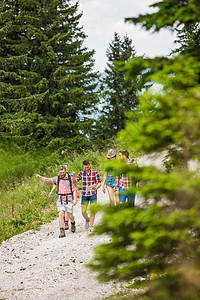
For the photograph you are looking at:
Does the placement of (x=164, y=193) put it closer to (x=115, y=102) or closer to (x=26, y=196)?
(x=26, y=196)

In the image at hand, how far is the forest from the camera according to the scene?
6.79 feet

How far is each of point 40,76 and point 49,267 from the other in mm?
15389

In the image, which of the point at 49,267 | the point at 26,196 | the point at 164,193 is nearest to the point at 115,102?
the point at 26,196

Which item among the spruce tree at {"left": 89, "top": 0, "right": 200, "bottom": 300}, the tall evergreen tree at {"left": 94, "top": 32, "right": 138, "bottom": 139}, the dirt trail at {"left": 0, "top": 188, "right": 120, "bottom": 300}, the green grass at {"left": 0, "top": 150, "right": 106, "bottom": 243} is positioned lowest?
the dirt trail at {"left": 0, "top": 188, "right": 120, "bottom": 300}

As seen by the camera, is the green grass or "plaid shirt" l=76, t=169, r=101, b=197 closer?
"plaid shirt" l=76, t=169, r=101, b=197

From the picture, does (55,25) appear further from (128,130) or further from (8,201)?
(128,130)

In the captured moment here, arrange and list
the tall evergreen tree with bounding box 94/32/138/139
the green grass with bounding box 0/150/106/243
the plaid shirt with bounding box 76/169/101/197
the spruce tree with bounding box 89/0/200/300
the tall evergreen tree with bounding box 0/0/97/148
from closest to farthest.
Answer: the spruce tree with bounding box 89/0/200/300 < the plaid shirt with bounding box 76/169/101/197 < the green grass with bounding box 0/150/106/243 < the tall evergreen tree with bounding box 0/0/97/148 < the tall evergreen tree with bounding box 94/32/138/139

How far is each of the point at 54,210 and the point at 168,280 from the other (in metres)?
8.95

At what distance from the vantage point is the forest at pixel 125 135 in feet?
6.79

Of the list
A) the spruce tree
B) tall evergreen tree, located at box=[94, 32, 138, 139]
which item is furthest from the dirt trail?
tall evergreen tree, located at box=[94, 32, 138, 139]

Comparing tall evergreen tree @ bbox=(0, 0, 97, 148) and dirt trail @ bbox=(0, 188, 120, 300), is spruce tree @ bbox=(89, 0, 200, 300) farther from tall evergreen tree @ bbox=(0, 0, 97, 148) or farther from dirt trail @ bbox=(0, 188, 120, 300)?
tall evergreen tree @ bbox=(0, 0, 97, 148)

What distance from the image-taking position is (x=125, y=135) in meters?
2.30

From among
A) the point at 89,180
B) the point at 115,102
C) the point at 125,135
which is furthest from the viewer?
the point at 115,102

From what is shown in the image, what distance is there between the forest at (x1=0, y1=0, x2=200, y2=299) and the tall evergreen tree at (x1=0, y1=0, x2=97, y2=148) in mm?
79
